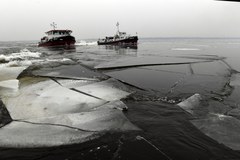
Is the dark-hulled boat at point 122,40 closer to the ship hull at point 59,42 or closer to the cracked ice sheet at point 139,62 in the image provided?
the ship hull at point 59,42

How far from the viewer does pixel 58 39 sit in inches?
1761

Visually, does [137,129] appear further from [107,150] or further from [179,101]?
[179,101]

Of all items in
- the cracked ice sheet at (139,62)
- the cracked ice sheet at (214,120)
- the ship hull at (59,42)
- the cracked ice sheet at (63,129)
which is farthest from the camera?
the ship hull at (59,42)

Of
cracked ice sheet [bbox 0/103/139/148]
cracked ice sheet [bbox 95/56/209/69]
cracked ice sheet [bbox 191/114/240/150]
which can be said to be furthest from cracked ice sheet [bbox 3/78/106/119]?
cracked ice sheet [bbox 95/56/209/69]

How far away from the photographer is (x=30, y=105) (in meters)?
5.18

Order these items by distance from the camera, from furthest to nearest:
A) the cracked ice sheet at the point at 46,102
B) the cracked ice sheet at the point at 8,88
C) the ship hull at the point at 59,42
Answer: the ship hull at the point at 59,42
the cracked ice sheet at the point at 8,88
the cracked ice sheet at the point at 46,102

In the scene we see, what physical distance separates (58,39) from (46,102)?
138ft

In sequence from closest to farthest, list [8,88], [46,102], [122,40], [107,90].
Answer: [46,102], [107,90], [8,88], [122,40]

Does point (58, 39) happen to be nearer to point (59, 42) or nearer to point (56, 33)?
point (59, 42)

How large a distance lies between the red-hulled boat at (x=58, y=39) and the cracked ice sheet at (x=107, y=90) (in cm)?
4030

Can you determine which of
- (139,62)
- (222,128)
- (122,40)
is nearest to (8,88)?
(222,128)

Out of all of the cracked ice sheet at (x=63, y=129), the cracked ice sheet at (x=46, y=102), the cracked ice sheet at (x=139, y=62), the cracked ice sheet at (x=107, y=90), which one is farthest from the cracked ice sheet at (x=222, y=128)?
the cracked ice sheet at (x=139, y=62)

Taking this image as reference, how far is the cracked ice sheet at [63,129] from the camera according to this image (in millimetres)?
3555

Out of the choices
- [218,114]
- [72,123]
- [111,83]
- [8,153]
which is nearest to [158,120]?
[218,114]
